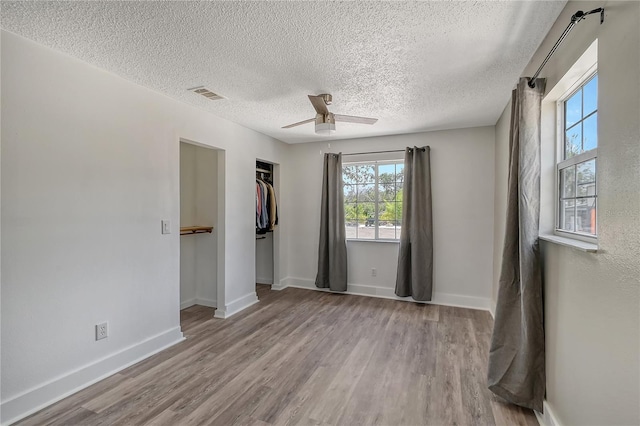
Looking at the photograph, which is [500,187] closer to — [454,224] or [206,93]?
[454,224]

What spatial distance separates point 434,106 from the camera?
3.13 m

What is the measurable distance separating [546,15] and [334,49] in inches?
46.4

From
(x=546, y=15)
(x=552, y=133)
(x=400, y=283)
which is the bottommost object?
(x=400, y=283)

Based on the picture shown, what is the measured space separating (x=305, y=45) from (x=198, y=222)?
283 centimetres

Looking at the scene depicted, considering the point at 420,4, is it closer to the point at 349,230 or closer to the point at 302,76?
the point at 302,76

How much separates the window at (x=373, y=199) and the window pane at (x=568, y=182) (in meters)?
2.57

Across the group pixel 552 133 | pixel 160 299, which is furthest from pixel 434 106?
pixel 160 299

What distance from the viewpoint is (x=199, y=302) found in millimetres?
4109

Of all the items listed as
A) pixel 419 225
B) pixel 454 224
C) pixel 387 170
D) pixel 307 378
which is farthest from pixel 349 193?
pixel 307 378

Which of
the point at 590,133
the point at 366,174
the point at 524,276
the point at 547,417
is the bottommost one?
the point at 547,417

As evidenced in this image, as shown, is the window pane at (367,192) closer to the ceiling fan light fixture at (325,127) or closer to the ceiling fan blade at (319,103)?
the ceiling fan light fixture at (325,127)

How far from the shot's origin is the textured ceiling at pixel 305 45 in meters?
1.62

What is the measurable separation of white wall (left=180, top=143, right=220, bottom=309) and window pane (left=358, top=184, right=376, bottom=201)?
6.94 ft

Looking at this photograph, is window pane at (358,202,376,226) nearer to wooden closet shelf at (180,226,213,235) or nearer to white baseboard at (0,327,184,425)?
wooden closet shelf at (180,226,213,235)
